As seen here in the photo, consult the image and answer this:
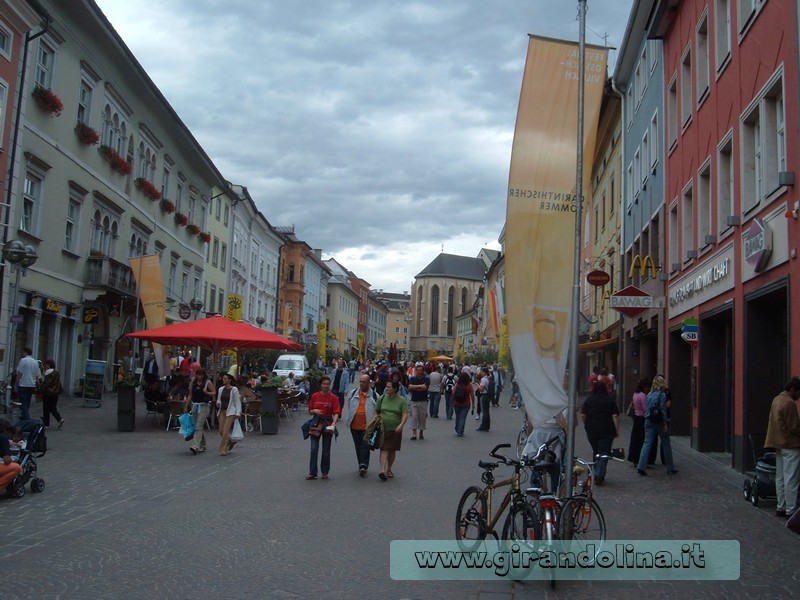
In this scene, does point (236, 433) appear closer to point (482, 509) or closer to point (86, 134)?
point (482, 509)

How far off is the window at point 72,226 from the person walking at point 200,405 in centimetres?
1239

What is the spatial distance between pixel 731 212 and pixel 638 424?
479 cm

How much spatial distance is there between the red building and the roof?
116 meters

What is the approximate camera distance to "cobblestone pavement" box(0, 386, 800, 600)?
688cm

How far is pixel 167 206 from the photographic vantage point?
38031mm

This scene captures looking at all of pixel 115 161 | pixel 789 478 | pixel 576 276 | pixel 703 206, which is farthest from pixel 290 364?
pixel 576 276

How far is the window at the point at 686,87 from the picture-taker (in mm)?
20891

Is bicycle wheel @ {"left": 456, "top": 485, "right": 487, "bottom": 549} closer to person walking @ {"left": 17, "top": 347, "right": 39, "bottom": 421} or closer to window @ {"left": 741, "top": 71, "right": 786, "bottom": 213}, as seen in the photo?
window @ {"left": 741, "top": 71, "right": 786, "bottom": 213}

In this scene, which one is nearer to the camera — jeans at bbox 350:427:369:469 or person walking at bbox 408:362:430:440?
jeans at bbox 350:427:369:469

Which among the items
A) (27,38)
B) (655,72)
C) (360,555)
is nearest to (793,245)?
(360,555)

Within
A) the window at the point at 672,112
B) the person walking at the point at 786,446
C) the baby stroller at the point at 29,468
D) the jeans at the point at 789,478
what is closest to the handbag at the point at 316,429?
the baby stroller at the point at 29,468

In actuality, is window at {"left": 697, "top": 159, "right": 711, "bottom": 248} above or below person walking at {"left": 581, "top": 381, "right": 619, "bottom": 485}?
above

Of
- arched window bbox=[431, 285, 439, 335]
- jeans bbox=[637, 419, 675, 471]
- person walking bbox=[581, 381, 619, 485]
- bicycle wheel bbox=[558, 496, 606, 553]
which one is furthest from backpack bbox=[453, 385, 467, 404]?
arched window bbox=[431, 285, 439, 335]

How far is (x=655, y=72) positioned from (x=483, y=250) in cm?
11806
